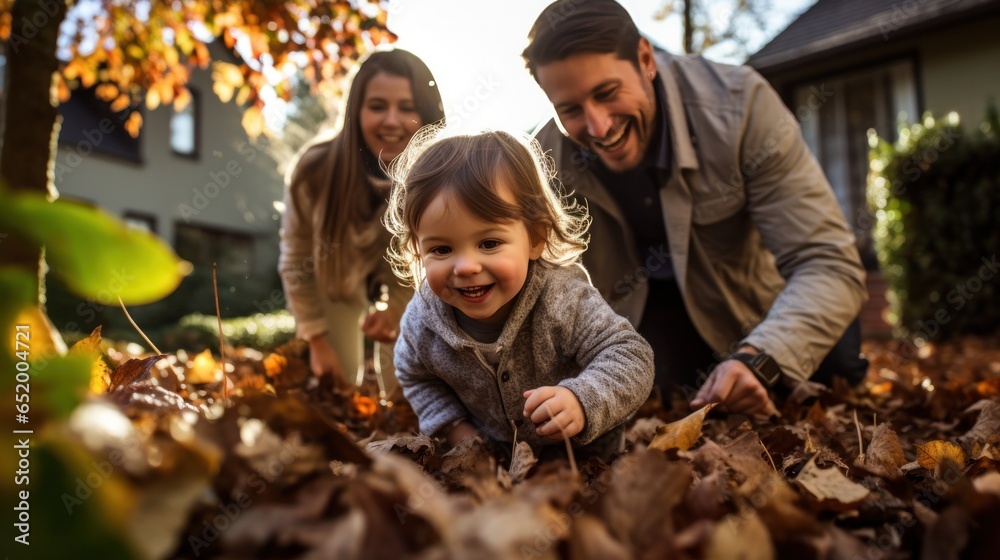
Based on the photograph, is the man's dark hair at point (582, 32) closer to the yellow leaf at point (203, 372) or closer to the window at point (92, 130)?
the yellow leaf at point (203, 372)

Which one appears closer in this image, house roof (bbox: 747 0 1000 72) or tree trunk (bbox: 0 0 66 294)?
tree trunk (bbox: 0 0 66 294)

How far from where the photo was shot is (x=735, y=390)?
7.65ft

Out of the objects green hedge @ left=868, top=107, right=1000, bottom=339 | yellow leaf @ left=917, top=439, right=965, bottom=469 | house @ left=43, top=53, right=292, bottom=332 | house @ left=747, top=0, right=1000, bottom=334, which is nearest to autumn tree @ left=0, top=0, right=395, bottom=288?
yellow leaf @ left=917, top=439, right=965, bottom=469

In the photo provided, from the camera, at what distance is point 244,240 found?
67.9 ft

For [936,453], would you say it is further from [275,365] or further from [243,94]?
[243,94]

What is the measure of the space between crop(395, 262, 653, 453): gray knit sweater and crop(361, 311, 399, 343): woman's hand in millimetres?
931

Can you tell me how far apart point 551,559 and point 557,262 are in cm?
137

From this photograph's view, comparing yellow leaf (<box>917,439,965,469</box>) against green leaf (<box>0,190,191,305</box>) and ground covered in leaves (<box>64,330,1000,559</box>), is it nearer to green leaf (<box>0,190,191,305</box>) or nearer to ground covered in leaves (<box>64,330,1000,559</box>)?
ground covered in leaves (<box>64,330,1000,559</box>)

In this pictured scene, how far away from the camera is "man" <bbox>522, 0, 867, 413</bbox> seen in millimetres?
2664

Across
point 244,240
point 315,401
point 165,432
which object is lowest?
point 244,240

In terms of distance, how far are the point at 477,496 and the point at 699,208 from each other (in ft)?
7.65

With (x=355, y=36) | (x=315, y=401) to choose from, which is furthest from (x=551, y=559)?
(x=355, y=36)

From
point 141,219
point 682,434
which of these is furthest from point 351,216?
point 141,219

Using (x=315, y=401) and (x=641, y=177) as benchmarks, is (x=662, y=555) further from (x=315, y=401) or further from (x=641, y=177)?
(x=641, y=177)
